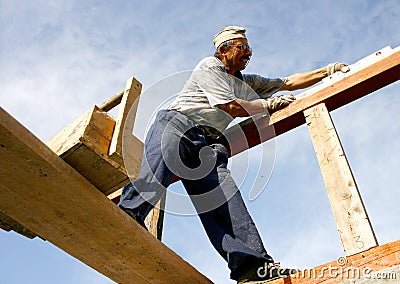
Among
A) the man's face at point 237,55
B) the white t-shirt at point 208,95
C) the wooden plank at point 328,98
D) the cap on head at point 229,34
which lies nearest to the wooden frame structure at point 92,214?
the wooden plank at point 328,98

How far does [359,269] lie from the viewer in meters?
1.66

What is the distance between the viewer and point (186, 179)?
8.13 feet

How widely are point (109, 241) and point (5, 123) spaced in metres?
0.63

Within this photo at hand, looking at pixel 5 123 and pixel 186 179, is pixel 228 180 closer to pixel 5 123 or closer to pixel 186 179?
pixel 186 179

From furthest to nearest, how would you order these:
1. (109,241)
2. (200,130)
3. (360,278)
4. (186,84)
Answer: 1. (186,84)
2. (200,130)
3. (109,241)
4. (360,278)

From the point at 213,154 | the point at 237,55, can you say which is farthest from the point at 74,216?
the point at 237,55

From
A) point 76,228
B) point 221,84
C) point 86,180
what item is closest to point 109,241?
point 76,228

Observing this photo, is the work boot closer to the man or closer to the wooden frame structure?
the man

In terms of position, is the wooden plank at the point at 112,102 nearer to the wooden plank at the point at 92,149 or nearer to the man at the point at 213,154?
the wooden plank at the point at 92,149

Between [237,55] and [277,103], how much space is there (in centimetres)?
41

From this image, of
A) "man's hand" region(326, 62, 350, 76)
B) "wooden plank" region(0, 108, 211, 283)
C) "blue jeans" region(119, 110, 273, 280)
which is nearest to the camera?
"wooden plank" region(0, 108, 211, 283)

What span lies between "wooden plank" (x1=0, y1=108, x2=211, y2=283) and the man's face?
142cm

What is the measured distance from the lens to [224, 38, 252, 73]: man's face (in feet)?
9.82

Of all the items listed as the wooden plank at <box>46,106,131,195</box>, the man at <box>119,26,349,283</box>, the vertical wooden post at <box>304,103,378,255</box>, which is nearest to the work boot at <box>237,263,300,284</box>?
the man at <box>119,26,349,283</box>
